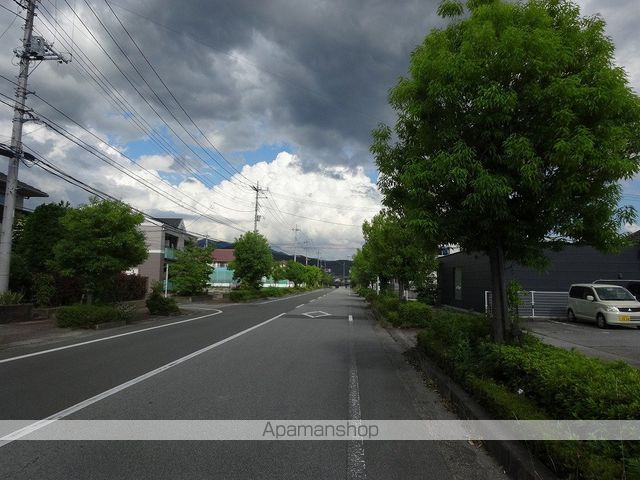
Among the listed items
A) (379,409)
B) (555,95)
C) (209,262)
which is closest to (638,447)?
(379,409)

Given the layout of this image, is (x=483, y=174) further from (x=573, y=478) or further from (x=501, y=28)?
(x=573, y=478)

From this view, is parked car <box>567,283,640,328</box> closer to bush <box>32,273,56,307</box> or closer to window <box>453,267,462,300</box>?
window <box>453,267,462,300</box>

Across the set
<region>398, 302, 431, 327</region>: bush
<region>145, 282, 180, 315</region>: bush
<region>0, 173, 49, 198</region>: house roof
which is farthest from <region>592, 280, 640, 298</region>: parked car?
<region>0, 173, 49, 198</region>: house roof

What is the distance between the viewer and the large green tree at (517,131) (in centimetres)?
613

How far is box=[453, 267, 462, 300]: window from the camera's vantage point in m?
27.5

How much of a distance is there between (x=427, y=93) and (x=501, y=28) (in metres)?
1.39

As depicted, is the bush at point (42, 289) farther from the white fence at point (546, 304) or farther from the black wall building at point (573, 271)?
the black wall building at point (573, 271)

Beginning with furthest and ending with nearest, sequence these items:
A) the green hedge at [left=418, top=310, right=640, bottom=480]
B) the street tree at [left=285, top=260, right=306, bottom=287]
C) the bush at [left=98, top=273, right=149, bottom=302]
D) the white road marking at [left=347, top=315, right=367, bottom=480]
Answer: the street tree at [left=285, top=260, right=306, bottom=287], the bush at [left=98, top=273, right=149, bottom=302], the white road marking at [left=347, top=315, right=367, bottom=480], the green hedge at [left=418, top=310, right=640, bottom=480]

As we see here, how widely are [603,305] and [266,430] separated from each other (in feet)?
53.8

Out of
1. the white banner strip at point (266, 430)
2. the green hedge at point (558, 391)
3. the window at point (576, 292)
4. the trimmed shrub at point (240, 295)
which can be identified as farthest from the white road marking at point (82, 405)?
the trimmed shrub at point (240, 295)

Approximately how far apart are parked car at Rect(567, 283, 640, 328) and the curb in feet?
38.5

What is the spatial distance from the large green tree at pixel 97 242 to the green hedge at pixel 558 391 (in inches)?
549

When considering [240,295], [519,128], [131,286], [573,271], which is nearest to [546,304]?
[573,271]

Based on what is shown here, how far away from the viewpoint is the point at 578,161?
5719mm
